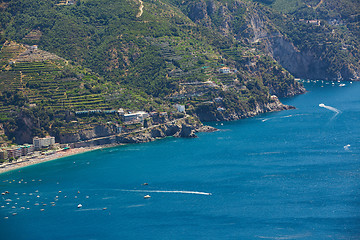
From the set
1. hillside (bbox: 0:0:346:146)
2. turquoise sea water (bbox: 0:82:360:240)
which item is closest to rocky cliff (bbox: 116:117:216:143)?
turquoise sea water (bbox: 0:82:360:240)

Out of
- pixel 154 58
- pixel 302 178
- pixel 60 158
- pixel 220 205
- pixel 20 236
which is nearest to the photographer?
pixel 20 236

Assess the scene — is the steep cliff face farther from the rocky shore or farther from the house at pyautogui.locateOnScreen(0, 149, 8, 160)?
the house at pyautogui.locateOnScreen(0, 149, 8, 160)

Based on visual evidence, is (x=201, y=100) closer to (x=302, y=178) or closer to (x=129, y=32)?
(x=129, y=32)

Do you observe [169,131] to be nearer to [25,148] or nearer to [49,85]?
[49,85]

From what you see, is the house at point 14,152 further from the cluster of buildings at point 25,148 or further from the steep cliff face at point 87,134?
the steep cliff face at point 87,134

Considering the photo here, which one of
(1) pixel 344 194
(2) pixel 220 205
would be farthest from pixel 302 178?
(2) pixel 220 205

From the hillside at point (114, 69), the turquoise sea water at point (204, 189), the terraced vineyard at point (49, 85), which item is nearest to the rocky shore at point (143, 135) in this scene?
the turquoise sea water at point (204, 189)

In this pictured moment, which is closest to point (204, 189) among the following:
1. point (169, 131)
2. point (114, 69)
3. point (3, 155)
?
point (169, 131)
